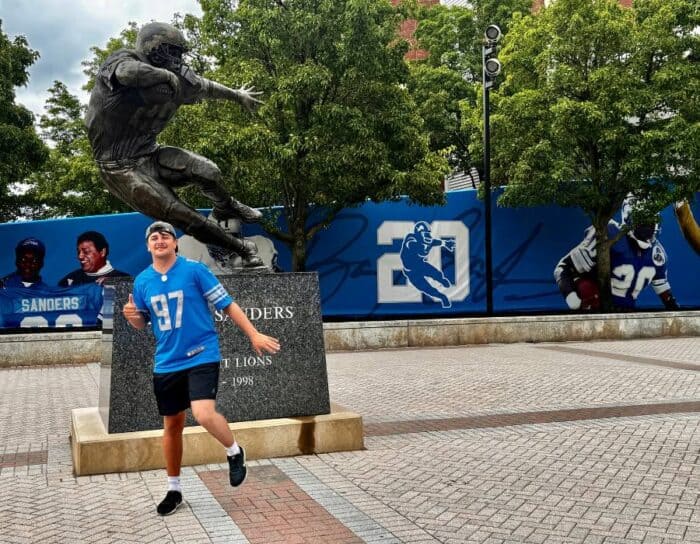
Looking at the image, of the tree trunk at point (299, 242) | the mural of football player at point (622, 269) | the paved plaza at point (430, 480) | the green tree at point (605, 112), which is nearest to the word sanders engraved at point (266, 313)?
the paved plaza at point (430, 480)

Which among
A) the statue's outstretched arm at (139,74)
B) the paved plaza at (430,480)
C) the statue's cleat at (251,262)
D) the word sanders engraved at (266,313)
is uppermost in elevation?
the statue's outstretched arm at (139,74)

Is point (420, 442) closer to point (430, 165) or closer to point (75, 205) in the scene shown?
point (430, 165)

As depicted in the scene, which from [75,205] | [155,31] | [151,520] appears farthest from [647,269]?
[75,205]

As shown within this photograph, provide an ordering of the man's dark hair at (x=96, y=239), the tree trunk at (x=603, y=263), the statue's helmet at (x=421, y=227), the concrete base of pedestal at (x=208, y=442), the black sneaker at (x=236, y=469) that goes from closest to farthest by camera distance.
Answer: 1. the black sneaker at (x=236, y=469)
2. the concrete base of pedestal at (x=208, y=442)
3. the man's dark hair at (x=96, y=239)
4. the statue's helmet at (x=421, y=227)
5. the tree trunk at (x=603, y=263)

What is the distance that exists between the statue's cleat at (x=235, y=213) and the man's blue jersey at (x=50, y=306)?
8.09m

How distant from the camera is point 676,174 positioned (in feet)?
54.6

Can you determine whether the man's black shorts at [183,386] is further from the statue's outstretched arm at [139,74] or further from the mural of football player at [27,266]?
the mural of football player at [27,266]

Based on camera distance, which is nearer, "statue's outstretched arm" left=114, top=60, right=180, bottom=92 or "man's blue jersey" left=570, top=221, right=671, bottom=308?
"statue's outstretched arm" left=114, top=60, right=180, bottom=92

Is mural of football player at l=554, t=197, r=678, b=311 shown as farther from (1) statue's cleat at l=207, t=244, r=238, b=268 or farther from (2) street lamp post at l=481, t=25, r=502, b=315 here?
(1) statue's cleat at l=207, t=244, r=238, b=268

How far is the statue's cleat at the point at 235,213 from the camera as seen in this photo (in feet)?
23.7

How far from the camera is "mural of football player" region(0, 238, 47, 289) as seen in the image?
14.3m

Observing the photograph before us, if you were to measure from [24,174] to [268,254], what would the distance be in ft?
23.0

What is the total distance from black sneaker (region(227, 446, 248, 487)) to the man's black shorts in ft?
1.45

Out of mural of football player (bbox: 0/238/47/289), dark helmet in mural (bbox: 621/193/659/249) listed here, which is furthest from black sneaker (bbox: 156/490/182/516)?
dark helmet in mural (bbox: 621/193/659/249)
